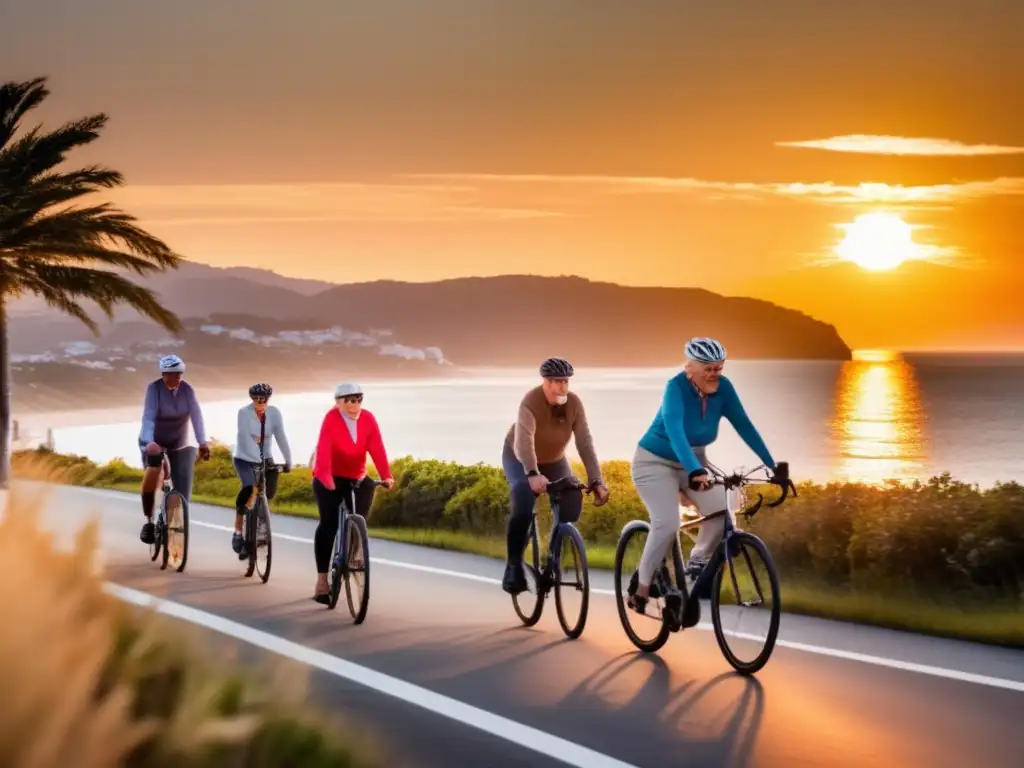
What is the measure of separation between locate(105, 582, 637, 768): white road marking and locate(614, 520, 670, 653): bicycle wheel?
1.87 meters

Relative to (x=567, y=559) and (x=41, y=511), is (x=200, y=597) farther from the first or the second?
(x=41, y=511)

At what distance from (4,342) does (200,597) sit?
18.3 meters

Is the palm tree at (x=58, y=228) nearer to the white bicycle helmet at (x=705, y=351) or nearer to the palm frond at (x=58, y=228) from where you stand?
the palm frond at (x=58, y=228)

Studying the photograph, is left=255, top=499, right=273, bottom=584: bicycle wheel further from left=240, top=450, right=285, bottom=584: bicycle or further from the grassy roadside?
the grassy roadside

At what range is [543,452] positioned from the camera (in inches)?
456

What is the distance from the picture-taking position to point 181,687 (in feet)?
20.9

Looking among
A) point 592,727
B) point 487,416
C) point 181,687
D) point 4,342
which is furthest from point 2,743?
point 487,416

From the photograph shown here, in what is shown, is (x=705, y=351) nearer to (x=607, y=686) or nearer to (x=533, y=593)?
(x=607, y=686)

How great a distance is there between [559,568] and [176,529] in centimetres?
564

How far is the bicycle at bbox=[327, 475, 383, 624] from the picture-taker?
473 inches

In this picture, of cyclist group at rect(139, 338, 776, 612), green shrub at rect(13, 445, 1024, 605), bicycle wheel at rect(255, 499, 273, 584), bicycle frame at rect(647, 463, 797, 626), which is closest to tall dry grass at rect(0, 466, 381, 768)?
bicycle frame at rect(647, 463, 797, 626)

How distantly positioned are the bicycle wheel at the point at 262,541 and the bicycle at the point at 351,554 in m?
2.39

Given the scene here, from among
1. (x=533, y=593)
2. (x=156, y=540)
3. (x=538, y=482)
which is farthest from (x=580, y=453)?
(x=156, y=540)

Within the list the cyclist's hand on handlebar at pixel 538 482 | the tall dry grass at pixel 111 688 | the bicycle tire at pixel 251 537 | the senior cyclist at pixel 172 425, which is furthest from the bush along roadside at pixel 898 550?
the tall dry grass at pixel 111 688
